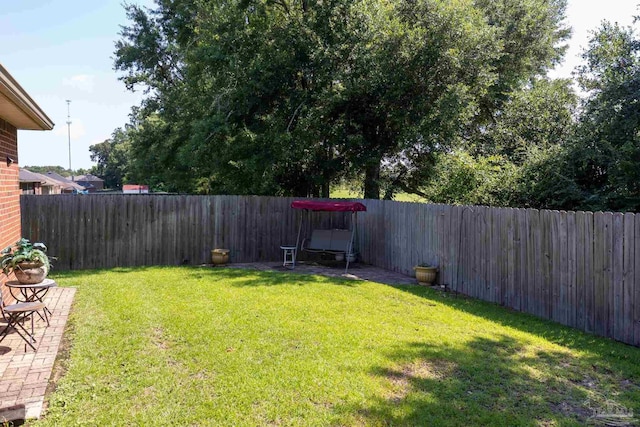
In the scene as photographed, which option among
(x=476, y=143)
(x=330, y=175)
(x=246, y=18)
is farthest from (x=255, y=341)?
(x=246, y=18)

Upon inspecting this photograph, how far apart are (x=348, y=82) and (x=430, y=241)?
19.8ft

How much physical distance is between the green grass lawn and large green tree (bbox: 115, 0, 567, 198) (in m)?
7.32

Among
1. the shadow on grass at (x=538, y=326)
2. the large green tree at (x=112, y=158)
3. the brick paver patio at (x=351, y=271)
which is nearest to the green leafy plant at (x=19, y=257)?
the brick paver patio at (x=351, y=271)

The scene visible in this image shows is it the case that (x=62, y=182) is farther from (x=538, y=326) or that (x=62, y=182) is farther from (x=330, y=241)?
(x=538, y=326)

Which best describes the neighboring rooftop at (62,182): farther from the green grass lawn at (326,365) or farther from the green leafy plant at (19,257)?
the green grass lawn at (326,365)

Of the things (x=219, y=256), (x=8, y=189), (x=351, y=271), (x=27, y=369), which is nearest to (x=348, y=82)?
(x=351, y=271)

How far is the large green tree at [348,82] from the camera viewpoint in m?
12.5

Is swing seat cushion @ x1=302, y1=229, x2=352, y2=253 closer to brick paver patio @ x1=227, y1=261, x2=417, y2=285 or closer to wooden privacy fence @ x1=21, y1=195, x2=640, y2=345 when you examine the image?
brick paver patio @ x1=227, y1=261, x2=417, y2=285

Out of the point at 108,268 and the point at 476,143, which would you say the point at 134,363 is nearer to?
the point at 108,268

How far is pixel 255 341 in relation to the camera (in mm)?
4996

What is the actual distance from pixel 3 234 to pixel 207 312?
9.51ft

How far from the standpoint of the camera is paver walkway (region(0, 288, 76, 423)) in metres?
3.29

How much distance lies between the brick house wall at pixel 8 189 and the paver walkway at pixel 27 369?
2.92ft

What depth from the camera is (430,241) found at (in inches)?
366
